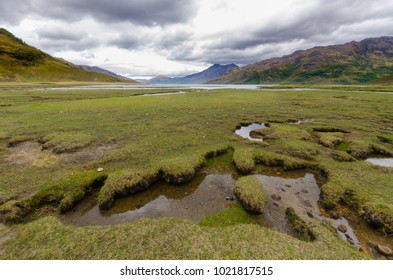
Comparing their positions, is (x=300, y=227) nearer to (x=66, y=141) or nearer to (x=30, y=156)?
(x=30, y=156)

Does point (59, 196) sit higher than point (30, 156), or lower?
lower

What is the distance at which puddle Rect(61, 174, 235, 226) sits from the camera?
8383 mm

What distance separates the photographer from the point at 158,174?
11.6 meters

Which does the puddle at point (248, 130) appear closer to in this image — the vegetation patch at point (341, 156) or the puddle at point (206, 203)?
the vegetation patch at point (341, 156)

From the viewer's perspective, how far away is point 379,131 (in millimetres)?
20594

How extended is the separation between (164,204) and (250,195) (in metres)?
4.50

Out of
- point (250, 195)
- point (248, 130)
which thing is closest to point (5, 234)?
point (250, 195)

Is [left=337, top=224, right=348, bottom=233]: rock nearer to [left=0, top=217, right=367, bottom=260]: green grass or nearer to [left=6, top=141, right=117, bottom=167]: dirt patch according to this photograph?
[left=0, top=217, right=367, bottom=260]: green grass

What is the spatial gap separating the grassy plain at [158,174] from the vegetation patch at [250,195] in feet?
2.76

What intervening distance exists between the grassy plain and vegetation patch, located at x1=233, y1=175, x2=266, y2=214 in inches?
33.1

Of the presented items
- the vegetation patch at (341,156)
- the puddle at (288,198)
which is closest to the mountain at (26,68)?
the puddle at (288,198)

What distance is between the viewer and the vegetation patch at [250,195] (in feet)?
28.5

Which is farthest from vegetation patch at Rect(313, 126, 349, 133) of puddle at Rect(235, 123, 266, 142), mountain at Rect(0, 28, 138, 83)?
mountain at Rect(0, 28, 138, 83)

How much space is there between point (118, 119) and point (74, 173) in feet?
50.6
